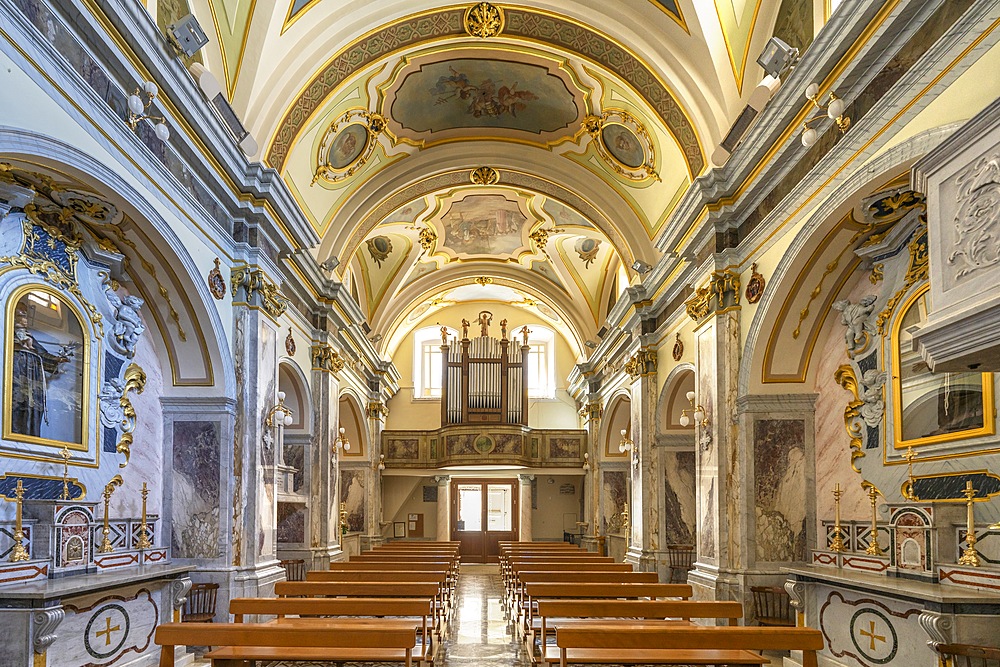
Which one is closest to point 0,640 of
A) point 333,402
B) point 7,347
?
point 7,347

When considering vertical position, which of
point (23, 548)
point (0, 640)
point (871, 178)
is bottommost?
point (0, 640)

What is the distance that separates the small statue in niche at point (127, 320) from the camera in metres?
9.10

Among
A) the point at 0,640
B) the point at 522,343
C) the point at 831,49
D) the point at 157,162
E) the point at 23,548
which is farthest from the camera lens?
the point at 522,343

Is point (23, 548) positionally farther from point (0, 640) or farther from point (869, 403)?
point (869, 403)

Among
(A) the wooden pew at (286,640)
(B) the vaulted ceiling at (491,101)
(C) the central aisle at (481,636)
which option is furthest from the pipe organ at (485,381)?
(A) the wooden pew at (286,640)

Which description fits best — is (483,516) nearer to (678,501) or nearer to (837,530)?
(678,501)

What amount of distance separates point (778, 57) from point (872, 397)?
11.6 ft

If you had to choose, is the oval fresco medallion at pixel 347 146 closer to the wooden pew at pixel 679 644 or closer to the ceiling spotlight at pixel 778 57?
the ceiling spotlight at pixel 778 57

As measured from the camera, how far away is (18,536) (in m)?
7.02

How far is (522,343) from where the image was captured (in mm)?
29875

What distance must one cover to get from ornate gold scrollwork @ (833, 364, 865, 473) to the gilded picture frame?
25.0 feet

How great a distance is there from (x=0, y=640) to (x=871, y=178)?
7.43m

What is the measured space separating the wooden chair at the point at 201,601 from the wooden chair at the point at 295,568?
4727 mm

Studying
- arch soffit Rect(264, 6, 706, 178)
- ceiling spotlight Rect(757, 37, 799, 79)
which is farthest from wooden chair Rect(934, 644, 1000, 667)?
arch soffit Rect(264, 6, 706, 178)
